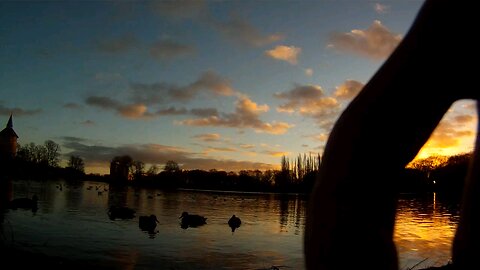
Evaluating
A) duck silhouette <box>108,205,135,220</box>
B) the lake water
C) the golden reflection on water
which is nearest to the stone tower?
duck silhouette <box>108,205,135,220</box>

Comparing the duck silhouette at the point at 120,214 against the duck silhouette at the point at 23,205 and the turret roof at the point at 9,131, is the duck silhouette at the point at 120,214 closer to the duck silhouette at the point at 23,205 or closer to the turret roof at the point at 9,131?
the duck silhouette at the point at 23,205

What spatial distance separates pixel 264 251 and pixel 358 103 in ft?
104

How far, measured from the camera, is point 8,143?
14750 centimetres

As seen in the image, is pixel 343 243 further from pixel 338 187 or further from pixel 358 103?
pixel 358 103

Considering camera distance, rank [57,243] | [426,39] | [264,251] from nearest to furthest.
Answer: [426,39] → [57,243] → [264,251]

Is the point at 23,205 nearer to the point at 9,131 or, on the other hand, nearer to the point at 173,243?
the point at 173,243

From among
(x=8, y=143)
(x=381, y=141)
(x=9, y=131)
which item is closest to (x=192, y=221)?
(x=381, y=141)

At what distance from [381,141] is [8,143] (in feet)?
568

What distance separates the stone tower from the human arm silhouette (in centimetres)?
16025

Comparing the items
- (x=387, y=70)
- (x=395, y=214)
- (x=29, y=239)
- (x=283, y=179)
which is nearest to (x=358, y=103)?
(x=387, y=70)

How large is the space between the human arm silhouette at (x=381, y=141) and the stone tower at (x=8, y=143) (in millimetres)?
160250

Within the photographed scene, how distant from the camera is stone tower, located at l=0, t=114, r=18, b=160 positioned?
141988 mm

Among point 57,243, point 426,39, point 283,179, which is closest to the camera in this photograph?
point 426,39

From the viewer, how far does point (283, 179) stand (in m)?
190
